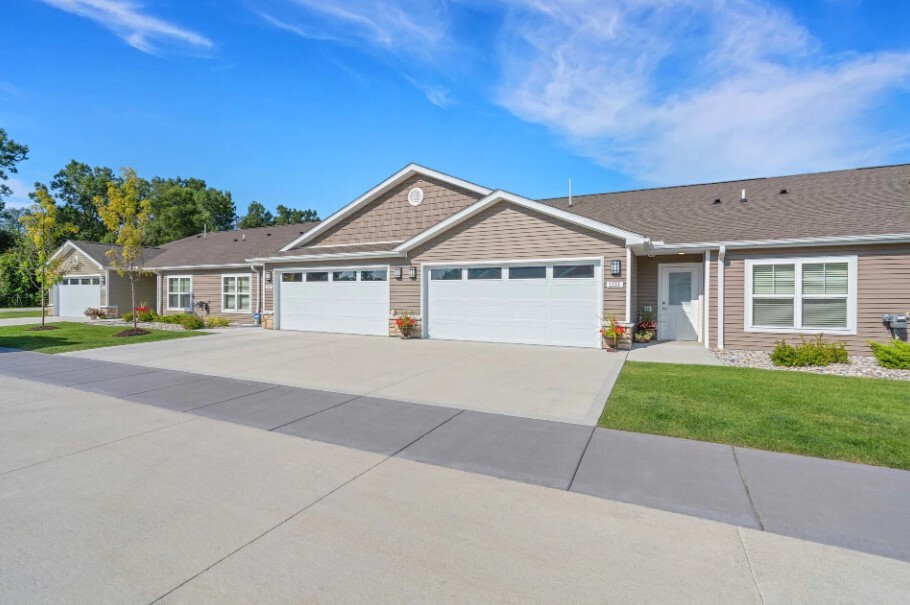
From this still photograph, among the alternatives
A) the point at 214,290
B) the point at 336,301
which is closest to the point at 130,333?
the point at 214,290

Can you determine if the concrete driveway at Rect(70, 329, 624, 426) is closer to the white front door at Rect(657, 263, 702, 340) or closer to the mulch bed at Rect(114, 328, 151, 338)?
the mulch bed at Rect(114, 328, 151, 338)

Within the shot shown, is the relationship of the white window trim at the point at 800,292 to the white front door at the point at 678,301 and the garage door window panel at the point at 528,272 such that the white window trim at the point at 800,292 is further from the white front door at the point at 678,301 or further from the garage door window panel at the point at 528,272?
the garage door window panel at the point at 528,272

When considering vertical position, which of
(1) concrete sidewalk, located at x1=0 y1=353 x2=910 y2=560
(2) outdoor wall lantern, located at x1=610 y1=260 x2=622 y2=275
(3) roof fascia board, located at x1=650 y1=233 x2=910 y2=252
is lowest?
(1) concrete sidewalk, located at x1=0 y1=353 x2=910 y2=560

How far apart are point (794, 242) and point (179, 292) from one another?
76.8 ft

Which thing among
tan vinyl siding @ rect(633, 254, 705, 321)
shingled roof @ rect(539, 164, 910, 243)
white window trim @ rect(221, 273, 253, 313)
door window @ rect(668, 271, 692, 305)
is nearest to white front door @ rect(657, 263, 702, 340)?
door window @ rect(668, 271, 692, 305)

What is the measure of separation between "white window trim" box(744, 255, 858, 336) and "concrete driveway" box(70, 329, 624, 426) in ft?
13.0

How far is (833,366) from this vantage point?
29.1 feet

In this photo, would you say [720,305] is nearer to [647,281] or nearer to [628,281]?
[647,281]

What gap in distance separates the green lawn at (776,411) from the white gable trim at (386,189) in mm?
8912

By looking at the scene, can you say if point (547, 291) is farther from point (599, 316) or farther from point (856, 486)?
point (856, 486)

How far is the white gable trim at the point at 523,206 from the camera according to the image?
10664 mm

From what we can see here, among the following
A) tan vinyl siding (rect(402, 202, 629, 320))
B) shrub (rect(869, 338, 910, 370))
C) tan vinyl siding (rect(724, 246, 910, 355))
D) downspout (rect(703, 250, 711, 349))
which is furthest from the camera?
downspout (rect(703, 250, 711, 349))

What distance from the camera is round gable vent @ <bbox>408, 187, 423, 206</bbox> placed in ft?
50.4

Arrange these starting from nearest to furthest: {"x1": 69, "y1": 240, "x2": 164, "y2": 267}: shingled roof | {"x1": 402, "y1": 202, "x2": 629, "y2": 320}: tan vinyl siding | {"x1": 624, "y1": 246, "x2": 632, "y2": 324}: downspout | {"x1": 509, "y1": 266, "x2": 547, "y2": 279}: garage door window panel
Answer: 1. {"x1": 624, "y1": 246, "x2": 632, "y2": 324}: downspout
2. {"x1": 402, "y1": 202, "x2": 629, "y2": 320}: tan vinyl siding
3. {"x1": 509, "y1": 266, "x2": 547, "y2": 279}: garage door window panel
4. {"x1": 69, "y1": 240, "x2": 164, "y2": 267}: shingled roof
